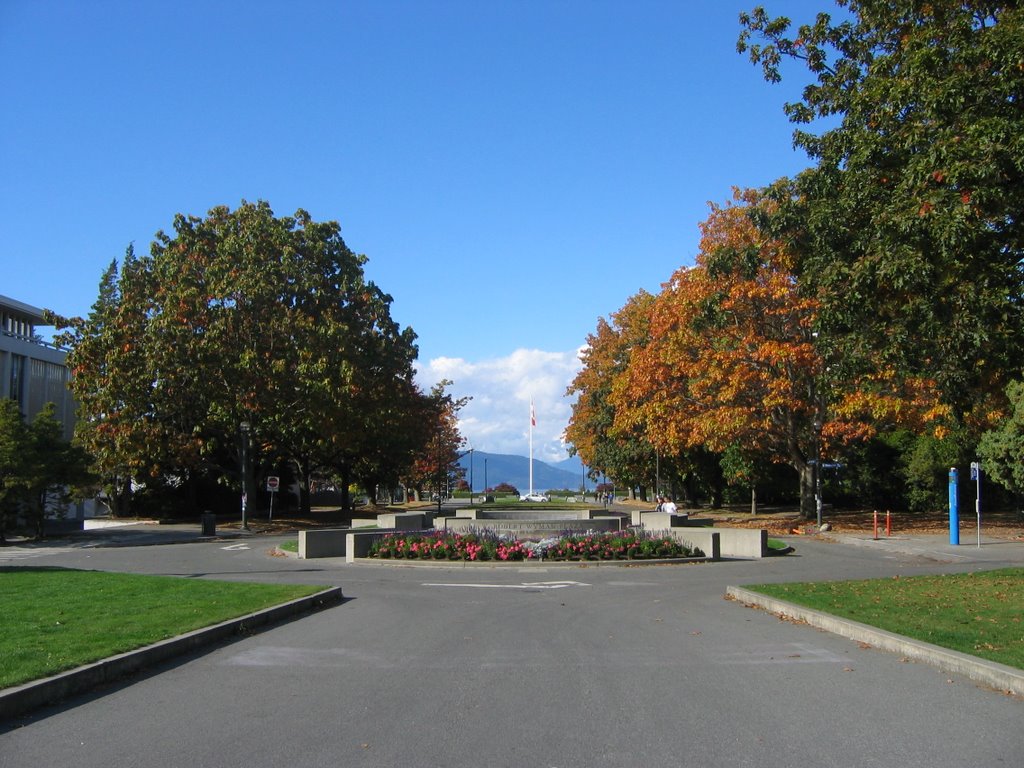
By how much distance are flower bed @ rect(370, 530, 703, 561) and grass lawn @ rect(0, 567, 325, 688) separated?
6.79 metres

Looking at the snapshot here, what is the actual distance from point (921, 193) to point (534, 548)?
40.1 ft

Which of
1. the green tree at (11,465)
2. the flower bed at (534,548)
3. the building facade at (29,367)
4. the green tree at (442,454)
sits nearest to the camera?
the flower bed at (534,548)

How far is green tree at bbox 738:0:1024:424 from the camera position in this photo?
12.3 m

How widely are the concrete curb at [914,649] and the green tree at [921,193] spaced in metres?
4.52

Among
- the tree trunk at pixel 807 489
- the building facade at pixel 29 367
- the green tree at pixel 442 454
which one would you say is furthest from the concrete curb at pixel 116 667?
the green tree at pixel 442 454

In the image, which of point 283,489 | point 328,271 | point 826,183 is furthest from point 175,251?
point 826,183

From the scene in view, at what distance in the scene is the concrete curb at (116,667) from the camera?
6.86m

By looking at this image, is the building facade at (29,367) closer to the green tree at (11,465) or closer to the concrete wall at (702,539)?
the green tree at (11,465)

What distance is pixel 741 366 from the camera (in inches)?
1297

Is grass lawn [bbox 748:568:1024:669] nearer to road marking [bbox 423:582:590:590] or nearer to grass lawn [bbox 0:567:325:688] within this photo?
road marking [bbox 423:582:590:590]

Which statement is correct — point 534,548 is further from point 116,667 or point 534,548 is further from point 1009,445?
point 1009,445

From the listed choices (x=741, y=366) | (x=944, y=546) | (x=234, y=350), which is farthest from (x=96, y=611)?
(x=234, y=350)

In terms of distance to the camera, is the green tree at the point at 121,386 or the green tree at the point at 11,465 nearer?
the green tree at the point at 11,465

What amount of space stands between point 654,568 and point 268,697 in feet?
46.5
